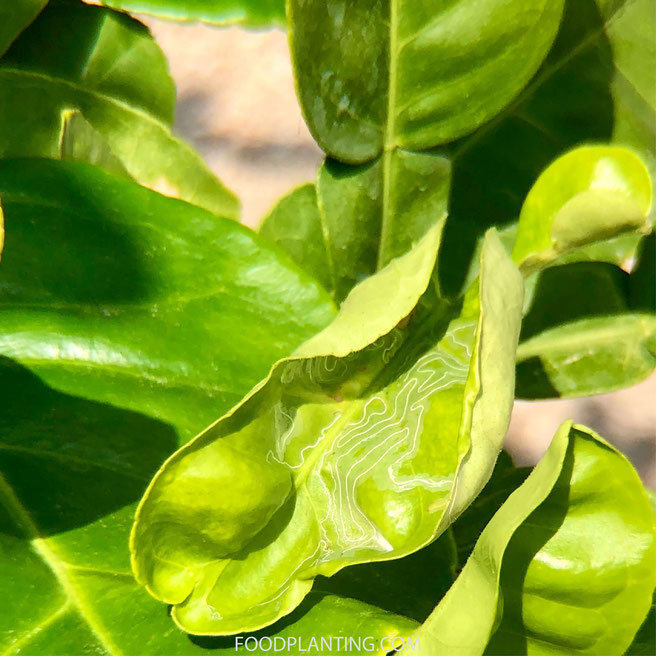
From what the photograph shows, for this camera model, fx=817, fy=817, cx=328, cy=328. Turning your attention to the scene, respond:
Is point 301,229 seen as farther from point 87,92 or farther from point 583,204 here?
point 583,204

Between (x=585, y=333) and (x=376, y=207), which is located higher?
(x=376, y=207)

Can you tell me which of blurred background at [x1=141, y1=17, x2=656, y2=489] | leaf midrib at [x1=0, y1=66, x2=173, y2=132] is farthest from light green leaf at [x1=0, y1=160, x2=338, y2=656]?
blurred background at [x1=141, y1=17, x2=656, y2=489]

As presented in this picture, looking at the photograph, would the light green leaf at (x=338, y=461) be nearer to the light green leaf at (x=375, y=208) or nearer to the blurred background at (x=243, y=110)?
the light green leaf at (x=375, y=208)

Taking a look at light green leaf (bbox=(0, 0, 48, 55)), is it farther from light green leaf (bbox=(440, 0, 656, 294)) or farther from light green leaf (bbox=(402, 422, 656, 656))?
light green leaf (bbox=(402, 422, 656, 656))

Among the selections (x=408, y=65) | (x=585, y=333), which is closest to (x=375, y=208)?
(x=408, y=65)

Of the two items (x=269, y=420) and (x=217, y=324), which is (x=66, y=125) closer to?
(x=217, y=324)

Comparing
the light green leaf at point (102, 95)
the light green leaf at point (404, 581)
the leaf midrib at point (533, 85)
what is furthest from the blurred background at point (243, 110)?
the light green leaf at point (404, 581)
